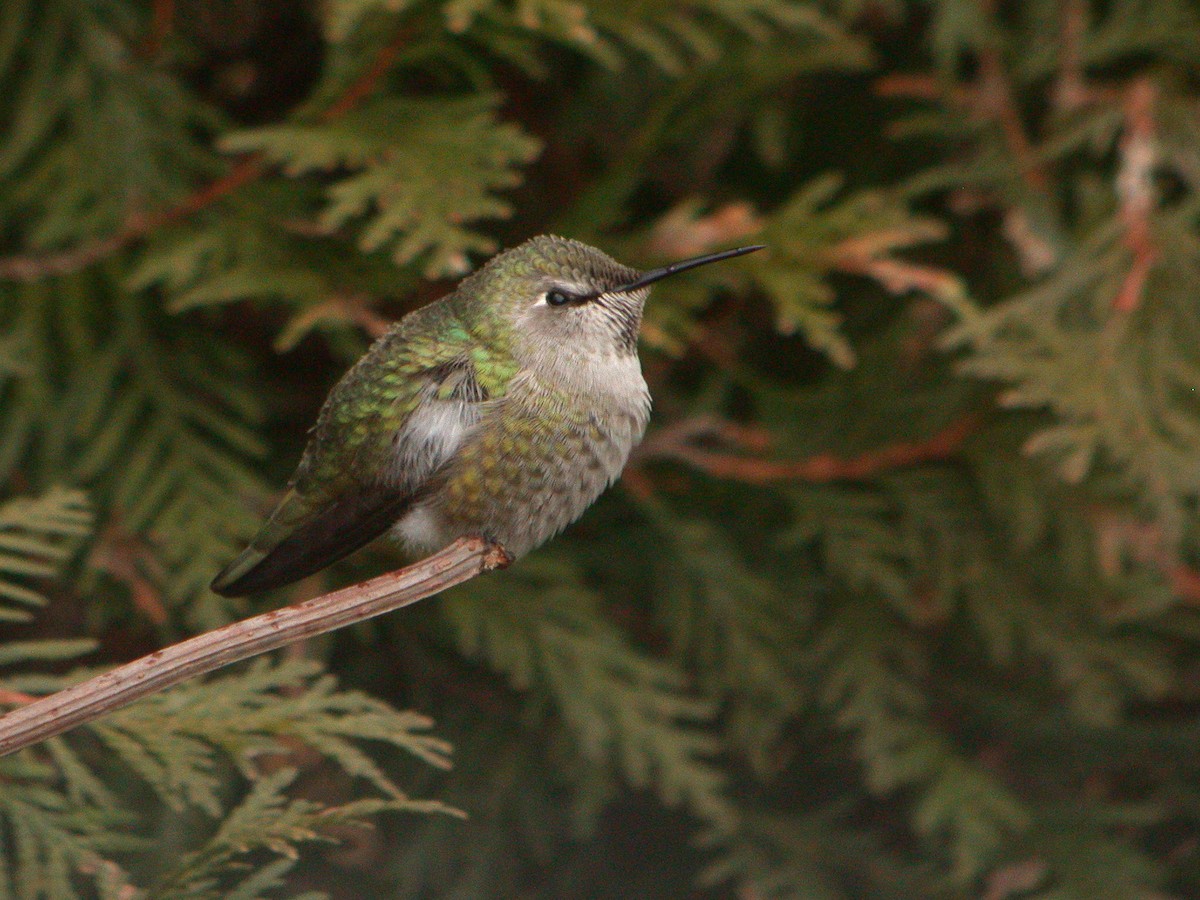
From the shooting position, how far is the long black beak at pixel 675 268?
101cm

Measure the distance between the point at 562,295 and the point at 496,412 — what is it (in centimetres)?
12

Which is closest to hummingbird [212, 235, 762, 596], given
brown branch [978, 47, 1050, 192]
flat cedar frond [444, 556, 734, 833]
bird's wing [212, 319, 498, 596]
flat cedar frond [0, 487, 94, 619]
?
bird's wing [212, 319, 498, 596]

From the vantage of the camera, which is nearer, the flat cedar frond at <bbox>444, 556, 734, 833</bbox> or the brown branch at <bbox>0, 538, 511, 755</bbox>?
the brown branch at <bbox>0, 538, 511, 755</bbox>

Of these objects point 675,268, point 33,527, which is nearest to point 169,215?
point 33,527

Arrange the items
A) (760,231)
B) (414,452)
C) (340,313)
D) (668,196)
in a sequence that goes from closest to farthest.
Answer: (414,452) → (340,313) → (760,231) → (668,196)

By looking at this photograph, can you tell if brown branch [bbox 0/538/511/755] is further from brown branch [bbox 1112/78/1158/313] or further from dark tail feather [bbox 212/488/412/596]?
brown branch [bbox 1112/78/1158/313]

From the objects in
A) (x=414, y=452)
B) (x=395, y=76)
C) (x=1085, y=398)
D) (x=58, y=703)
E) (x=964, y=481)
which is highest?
(x=395, y=76)

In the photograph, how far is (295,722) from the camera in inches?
50.5

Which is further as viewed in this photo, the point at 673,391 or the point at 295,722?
the point at 673,391

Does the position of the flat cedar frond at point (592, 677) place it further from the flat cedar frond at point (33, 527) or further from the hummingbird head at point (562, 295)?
the hummingbird head at point (562, 295)

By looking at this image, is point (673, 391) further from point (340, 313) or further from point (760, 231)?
point (340, 313)

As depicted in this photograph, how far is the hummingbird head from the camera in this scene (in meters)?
1.24

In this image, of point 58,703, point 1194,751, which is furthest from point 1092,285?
point 58,703

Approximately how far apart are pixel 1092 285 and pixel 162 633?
1.72 metres
